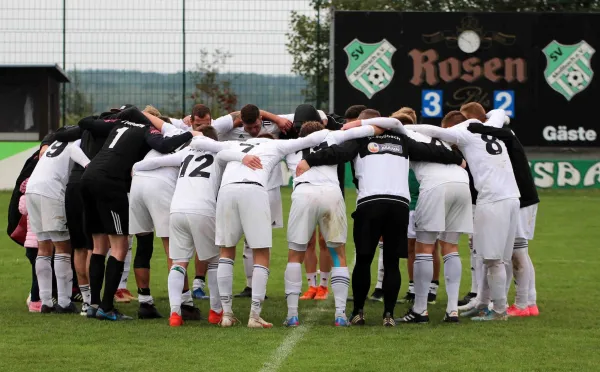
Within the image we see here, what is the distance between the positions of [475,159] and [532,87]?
17.4 metres

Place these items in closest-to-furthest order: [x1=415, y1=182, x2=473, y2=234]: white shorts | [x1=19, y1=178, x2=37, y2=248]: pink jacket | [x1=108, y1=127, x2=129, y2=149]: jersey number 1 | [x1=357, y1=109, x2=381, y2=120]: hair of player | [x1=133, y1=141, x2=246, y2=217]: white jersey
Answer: [x1=133, y1=141, x2=246, y2=217]: white jersey, [x1=415, y1=182, x2=473, y2=234]: white shorts, [x1=108, y1=127, x2=129, y2=149]: jersey number 1, [x1=357, y1=109, x2=381, y2=120]: hair of player, [x1=19, y1=178, x2=37, y2=248]: pink jacket

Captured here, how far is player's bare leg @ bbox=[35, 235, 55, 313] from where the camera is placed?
1165 centimetres

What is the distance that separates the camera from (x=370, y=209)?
10633 millimetres

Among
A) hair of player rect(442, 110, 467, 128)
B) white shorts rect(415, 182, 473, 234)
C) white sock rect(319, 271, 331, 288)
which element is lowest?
white sock rect(319, 271, 331, 288)

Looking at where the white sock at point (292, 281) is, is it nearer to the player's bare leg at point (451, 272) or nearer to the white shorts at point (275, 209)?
the player's bare leg at point (451, 272)

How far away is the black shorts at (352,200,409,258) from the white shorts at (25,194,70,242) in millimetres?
3063

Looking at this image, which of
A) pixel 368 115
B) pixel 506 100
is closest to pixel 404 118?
pixel 368 115

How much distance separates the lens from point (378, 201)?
34.9 ft

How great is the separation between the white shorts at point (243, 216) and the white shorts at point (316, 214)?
0.28 m

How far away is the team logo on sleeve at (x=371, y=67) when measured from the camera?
1097 inches

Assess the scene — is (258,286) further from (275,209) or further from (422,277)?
(275,209)

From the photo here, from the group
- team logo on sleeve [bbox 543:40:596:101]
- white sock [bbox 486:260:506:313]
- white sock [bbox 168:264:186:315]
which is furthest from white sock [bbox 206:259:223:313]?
team logo on sleeve [bbox 543:40:596:101]

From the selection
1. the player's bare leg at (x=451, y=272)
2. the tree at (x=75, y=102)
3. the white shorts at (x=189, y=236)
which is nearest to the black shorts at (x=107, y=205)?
the white shorts at (x=189, y=236)

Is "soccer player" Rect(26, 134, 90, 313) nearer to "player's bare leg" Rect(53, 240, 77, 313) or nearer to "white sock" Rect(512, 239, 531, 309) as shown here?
"player's bare leg" Rect(53, 240, 77, 313)
